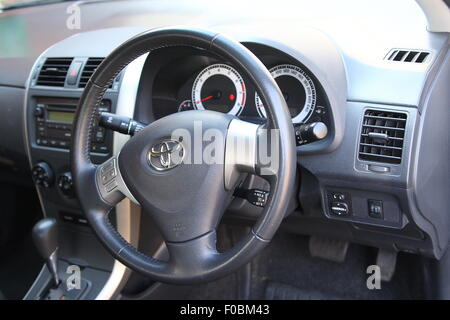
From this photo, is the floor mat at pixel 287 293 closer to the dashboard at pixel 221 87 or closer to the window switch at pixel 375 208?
the window switch at pixel 375 208

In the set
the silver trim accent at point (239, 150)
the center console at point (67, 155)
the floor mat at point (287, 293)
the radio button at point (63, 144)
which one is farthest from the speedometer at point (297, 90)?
the floor mat at point (287, 293)

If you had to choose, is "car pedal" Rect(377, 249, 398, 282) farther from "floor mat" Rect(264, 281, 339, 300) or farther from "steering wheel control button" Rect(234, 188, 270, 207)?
"steering wheel control button" Rect(234, 188, 270, 207)

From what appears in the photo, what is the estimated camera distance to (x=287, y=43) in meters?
1.30

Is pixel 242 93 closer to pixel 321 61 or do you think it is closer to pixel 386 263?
pixel 321 61

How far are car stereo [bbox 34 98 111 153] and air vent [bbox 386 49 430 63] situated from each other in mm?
909

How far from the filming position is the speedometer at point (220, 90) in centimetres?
142

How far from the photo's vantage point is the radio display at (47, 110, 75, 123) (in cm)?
166

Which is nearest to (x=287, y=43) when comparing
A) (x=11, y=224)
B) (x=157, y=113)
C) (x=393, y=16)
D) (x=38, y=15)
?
(x=393, y=16)

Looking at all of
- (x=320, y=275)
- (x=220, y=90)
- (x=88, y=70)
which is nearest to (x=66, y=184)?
(x=88, y=70)

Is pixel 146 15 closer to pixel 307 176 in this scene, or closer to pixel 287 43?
pixel 287 43

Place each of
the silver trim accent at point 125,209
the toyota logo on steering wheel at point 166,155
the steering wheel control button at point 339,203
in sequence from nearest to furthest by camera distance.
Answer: the toyota logo on steering wheel at point 166,155 < the steering wheel control button at point 339,203 < the silver trim accent at point 125,209

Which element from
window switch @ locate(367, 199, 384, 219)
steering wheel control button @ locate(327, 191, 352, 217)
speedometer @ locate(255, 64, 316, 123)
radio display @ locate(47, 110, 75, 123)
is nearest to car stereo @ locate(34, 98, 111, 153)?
radio display @ locate(47, 110, 75, 123)

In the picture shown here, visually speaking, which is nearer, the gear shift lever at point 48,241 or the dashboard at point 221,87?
the dashboard at point 221,87

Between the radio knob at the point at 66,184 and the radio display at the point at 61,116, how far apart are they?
177 millimetres
